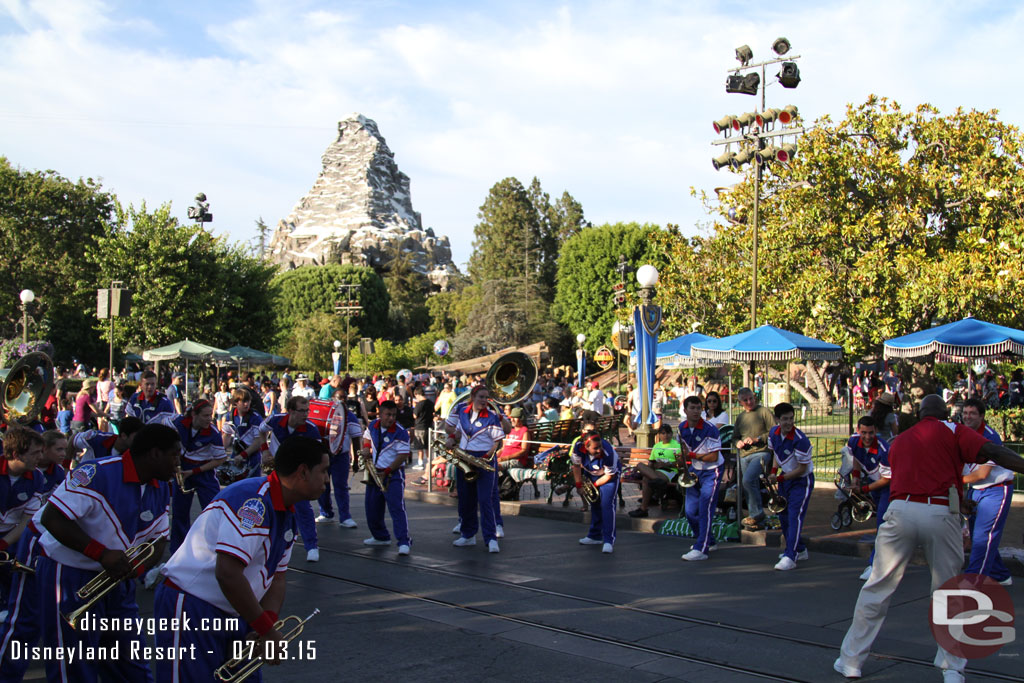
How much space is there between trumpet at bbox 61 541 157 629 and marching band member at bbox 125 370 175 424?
5.75 metres

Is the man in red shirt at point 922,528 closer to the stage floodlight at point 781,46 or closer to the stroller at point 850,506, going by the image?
the stroller at point 850,506

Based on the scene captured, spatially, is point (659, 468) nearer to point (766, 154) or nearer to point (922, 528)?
point (922, 528)

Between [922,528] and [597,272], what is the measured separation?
5331 cm

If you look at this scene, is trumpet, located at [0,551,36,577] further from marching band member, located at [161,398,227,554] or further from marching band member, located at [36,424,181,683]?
marching band member, located at [161,398,227,554]

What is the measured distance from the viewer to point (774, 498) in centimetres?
1088

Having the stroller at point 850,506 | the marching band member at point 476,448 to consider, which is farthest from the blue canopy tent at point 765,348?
the marching band member at point 476,448

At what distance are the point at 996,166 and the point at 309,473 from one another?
21.2m

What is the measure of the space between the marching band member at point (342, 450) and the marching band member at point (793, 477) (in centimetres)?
513

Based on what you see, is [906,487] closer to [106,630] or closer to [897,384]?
[106,630]

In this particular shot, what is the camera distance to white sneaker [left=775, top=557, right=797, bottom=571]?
29.7 feet

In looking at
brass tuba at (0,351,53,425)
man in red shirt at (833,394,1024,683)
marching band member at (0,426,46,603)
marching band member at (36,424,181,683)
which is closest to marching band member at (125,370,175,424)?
brass tuba at (0,351,53,425)

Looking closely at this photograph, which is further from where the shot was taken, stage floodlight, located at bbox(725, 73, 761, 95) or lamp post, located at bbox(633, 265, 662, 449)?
stage floodlight, located at bbox(725, 73, 761, 95)

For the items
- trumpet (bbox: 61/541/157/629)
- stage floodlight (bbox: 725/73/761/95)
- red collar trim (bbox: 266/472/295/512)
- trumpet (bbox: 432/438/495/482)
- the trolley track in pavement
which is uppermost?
stage floodlight (bbox: 725/73/761/95)

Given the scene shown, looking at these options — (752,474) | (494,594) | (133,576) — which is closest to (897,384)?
(752,474)
